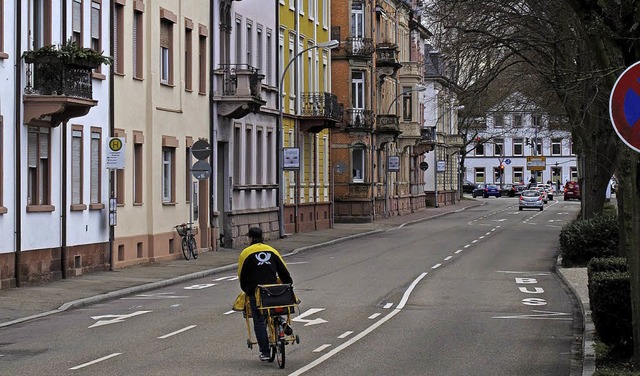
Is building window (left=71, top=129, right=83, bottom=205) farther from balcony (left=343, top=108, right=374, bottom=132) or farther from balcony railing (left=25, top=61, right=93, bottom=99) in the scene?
balcony (left=343, top=108, right=374, bottom=132)

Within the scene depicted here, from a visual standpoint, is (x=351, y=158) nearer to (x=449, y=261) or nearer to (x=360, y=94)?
(x=360, y=94)

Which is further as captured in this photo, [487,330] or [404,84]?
[404,84]

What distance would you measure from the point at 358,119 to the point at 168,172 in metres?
31.9

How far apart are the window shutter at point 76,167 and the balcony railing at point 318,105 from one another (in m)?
25.4

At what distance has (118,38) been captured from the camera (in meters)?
33.2

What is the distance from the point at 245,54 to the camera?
4569 centimetres

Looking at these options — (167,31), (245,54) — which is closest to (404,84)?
(245,54)

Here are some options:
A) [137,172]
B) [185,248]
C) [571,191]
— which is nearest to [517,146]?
[571,191]

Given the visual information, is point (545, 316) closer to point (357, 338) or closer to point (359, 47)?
point (357, 338)

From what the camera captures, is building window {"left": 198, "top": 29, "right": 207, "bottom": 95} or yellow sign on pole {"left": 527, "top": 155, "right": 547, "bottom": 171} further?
yellow sign on pole {"left": 527, "top": 155, "right": 547, "bottom": 171}

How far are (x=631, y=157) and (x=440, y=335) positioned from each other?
6.39 m

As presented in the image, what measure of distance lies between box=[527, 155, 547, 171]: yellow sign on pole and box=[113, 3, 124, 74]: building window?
122 metres

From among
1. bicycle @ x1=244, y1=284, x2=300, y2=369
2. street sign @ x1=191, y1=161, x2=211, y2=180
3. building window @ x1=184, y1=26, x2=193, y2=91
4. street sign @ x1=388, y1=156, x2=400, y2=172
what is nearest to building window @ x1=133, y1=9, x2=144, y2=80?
street sign @ x1=191, y1=161, x2=211, y2=180

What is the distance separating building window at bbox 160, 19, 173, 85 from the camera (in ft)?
121
